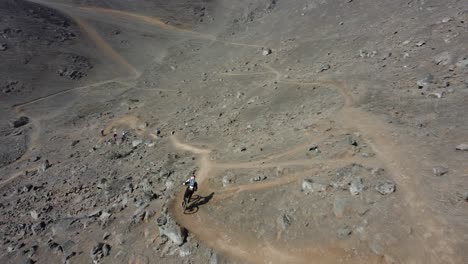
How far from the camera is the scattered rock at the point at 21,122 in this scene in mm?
38125

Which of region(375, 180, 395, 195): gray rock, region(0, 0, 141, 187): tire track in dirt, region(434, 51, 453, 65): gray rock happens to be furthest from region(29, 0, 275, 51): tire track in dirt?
region(375, 180, 395, 195): gray rock

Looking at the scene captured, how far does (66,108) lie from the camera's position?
4144 cm

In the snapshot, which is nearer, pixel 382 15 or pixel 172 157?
pixel 172 157

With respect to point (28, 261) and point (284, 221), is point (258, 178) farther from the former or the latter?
point (28, 261)

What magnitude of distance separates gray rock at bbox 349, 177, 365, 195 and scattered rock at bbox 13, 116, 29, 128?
126ft

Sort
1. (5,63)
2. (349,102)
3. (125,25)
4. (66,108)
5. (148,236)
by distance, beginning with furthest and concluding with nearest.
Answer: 1. (125,25)
2. (5,63)
3. (66,108)
4. (349,102)
5. (148,236)

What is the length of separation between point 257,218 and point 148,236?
560 cm

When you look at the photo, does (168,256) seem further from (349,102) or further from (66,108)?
(66,108)

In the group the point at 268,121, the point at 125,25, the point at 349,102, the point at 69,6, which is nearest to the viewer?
the point at 349,102

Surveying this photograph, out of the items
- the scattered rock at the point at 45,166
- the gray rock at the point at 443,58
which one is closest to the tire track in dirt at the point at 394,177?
the gray rock at the point at 443,58

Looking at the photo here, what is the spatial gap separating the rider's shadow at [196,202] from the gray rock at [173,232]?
117 cm

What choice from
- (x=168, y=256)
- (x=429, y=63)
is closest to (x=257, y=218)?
(x=168, y=256)

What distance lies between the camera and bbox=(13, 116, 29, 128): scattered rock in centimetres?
3812

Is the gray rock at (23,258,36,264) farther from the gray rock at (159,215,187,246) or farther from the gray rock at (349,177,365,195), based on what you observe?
the gray rock at (349,177,365,195)
